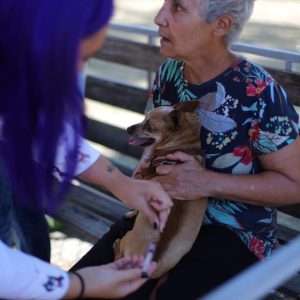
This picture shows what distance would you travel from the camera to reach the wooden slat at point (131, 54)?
369 cm

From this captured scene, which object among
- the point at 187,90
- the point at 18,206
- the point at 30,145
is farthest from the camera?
the point at 187,90

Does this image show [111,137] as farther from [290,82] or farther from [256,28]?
[256,28]

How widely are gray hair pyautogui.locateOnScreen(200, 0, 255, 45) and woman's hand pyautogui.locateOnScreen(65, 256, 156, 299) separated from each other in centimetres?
85

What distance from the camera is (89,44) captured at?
1.58 meters

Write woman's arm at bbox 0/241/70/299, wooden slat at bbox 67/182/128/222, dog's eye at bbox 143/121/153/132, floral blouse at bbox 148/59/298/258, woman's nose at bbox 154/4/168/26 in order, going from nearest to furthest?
woman's arm at bbox 0/241/70/299
floral blouse at bbox 148/59/298/258
woman's nose at bbox 154/4/168/26
dog's eye at bbox 143/121/153/132
wooden slat at bbox 67/182/128/222

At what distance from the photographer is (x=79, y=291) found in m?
1.80

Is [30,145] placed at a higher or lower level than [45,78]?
lower

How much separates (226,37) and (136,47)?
1.33m

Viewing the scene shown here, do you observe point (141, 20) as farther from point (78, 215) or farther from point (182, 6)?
point (182, 6)

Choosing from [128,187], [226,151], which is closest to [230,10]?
[226,151]

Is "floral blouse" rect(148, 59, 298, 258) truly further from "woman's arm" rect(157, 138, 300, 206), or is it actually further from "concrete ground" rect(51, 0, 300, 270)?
"concrete ground" rect(51, 0, 300, 270)

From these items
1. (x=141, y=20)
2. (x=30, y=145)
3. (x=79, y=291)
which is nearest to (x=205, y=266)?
(x=79, y=291)

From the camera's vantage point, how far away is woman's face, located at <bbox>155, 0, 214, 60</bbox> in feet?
8.06

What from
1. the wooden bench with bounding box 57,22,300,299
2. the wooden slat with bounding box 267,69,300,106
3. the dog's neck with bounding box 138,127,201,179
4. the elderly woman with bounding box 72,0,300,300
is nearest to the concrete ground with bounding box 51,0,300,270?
the wooden bench with bounding box 57,22,300,299
